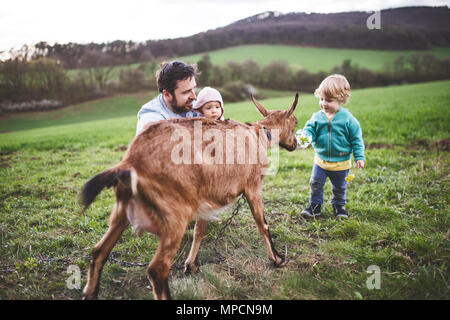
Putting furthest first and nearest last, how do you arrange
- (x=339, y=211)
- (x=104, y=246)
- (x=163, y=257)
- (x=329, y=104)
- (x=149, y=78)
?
(x=149, y=78) → (x=339, y=211) → (x=329, y=104) → (x=104, y=246) → (x=163, y=257)

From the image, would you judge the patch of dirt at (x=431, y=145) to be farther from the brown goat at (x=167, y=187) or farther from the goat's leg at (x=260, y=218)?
the brown goat at (x=167, y=187)

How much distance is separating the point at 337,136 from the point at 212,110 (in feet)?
6.35

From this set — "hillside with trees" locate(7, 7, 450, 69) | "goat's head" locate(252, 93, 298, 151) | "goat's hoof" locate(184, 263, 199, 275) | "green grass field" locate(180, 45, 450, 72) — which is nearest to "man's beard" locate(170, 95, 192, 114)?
"goat's head" locate(252, 93, 298, 151)

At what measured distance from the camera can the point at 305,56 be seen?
164ft

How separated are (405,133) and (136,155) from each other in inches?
381

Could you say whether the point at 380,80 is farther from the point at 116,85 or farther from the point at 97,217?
the point at 97,217

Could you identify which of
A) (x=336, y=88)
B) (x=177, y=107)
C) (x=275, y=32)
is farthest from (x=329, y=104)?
(x=275, y=32)

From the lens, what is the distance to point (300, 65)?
4644cm

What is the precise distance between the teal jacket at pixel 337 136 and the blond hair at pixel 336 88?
0.25m

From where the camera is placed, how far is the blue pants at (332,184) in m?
4.22

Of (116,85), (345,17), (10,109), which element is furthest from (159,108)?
(116,85)

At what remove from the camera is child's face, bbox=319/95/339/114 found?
4.02 metres

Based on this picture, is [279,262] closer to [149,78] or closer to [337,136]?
[337,136]

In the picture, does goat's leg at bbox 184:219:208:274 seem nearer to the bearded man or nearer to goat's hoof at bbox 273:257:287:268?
goat's hoof at bbox 273:257:287:268
